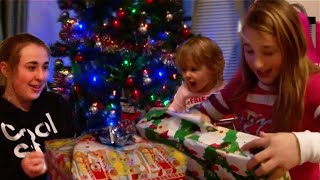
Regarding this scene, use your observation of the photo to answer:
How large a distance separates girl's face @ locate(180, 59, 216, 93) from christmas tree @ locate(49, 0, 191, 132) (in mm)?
598

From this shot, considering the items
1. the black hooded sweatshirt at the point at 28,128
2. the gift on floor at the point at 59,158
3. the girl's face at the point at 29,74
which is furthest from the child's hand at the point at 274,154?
the girl's face at the point at 29,74

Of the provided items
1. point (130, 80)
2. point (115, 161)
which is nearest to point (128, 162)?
point (115, 161)

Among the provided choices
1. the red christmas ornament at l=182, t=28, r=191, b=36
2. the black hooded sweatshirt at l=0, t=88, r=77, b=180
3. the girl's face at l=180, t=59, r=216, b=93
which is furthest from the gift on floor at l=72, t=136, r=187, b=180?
the red christmas ornament at l=182, t=28, r=191, b=36

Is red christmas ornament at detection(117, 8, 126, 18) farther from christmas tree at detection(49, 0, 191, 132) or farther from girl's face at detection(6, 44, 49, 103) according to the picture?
girl's face at detection(6, 44, 49, 103)

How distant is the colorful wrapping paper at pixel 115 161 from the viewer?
0.68 metres

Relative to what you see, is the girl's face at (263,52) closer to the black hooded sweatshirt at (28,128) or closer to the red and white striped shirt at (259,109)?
the red and white striped shirt at (259,109)

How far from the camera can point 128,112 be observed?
2637 millimetres

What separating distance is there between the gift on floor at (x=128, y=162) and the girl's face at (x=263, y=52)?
10.5 inches

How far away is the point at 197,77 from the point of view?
75.4 inches

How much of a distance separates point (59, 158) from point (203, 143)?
262 mm

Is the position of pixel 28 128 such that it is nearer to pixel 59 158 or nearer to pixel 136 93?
pixel 59 158

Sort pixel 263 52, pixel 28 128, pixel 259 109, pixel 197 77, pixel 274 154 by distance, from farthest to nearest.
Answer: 1. pixel 197 77
2. pixel 28 128
3. pixel 259 109
4. pixel 263 52
5. pixel 274 154

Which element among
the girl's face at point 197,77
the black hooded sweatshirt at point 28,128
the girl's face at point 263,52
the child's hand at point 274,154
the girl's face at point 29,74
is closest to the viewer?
the child's hand at point 274,154

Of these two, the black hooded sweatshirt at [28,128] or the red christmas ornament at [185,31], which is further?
the red christmas ornament at [185,31]
